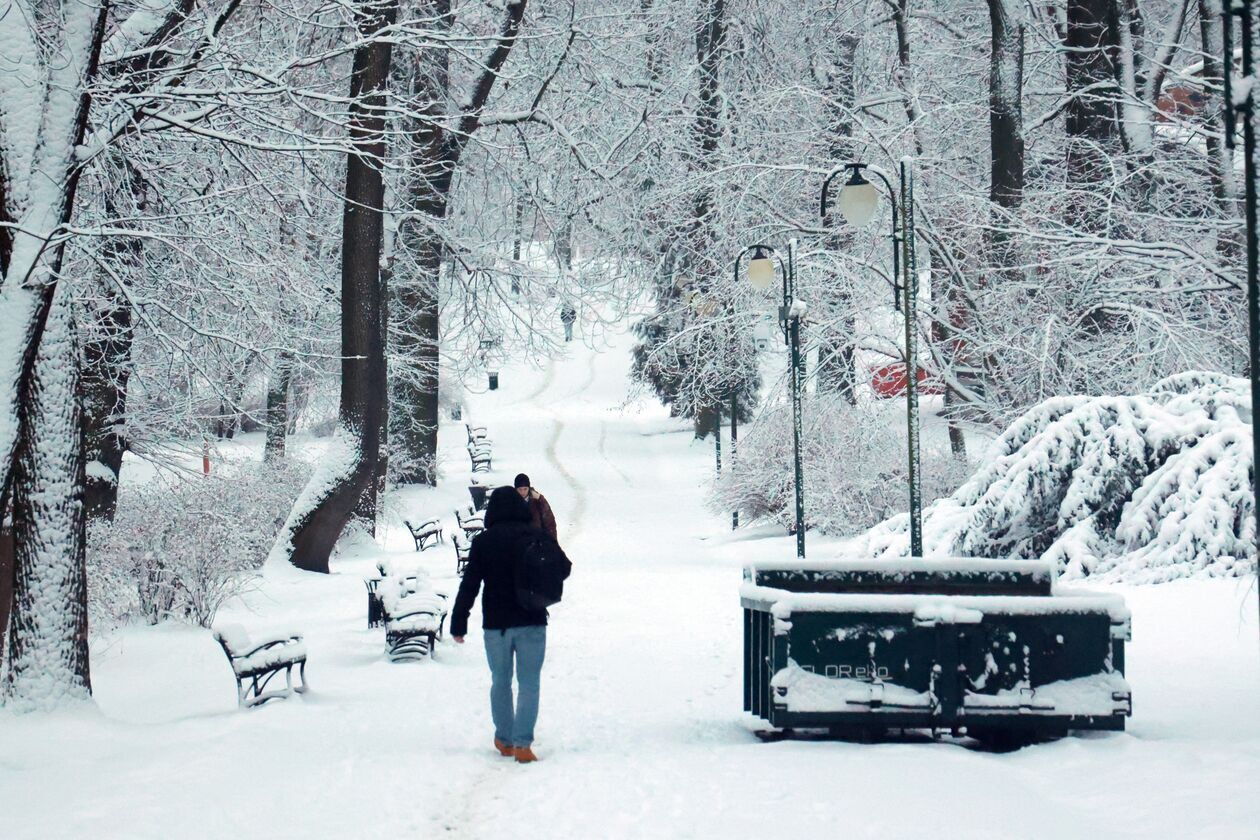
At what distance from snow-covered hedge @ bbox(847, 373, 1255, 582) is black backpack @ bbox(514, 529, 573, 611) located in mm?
8888

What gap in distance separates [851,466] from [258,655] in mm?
16366

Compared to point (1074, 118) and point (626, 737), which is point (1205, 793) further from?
point (1074, 118)

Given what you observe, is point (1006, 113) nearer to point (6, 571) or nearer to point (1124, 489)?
point (1124, 489)

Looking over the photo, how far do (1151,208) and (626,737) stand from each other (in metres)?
15.9

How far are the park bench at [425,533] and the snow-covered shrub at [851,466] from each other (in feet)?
21.2

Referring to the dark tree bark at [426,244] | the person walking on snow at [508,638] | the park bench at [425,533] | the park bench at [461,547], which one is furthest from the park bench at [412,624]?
the park bench at [425,533]

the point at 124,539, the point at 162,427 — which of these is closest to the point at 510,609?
the point at 124,539

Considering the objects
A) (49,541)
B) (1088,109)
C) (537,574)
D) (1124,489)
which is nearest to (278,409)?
(1088,109)

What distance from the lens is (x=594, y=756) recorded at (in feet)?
28.2

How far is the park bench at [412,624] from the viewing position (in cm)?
1260

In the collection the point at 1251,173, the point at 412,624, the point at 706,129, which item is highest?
the point at 706,129

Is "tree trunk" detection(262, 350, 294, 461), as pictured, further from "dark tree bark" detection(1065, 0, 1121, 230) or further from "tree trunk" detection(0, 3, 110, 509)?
"tree trunk" detection(0, 3, 110, 509)

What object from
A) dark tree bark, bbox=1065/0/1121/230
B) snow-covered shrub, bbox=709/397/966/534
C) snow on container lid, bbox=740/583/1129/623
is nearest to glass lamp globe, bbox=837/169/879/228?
snow on container lid, bbox=740/583/1129/623

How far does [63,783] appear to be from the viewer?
7918 millimetres
